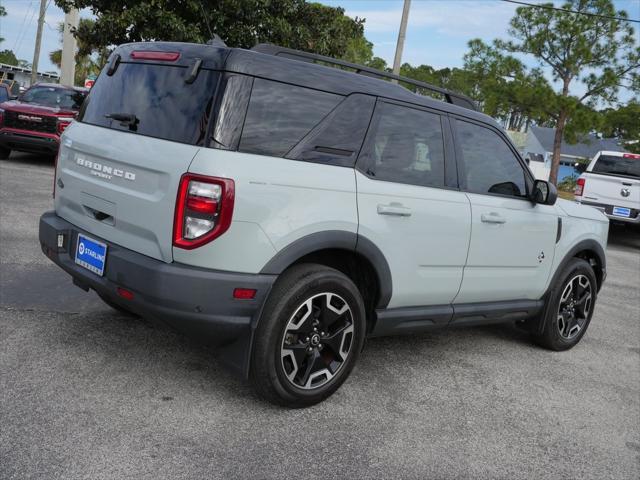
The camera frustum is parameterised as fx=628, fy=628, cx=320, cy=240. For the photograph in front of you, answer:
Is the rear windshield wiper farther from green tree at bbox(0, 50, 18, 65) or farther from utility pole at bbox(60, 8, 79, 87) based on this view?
green tree at bbox(0, 50, 18, 65)

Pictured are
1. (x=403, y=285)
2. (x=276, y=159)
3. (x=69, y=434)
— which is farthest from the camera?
(x=403, y=285)

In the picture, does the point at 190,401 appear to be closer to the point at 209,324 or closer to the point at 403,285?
the point at 209,324

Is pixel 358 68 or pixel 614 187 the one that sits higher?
pixel 358 68

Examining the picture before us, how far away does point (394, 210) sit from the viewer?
3689 mm

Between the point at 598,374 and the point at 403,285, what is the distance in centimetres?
209

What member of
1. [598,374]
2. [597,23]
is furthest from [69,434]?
[597,23]

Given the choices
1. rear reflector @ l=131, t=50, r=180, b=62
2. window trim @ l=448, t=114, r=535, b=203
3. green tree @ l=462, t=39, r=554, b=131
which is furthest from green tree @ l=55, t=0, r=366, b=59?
green tree @ l=462, t=39, r=554, b=131

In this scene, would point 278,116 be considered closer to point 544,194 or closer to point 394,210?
point 394,210

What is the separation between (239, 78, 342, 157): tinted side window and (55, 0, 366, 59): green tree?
11.0 m

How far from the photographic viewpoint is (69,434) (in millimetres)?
2963

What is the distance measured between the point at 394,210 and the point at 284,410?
4.30ft

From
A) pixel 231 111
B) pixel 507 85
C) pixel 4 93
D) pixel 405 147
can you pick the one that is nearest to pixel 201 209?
pixel 231 111

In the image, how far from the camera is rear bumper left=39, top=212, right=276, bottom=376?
3047mm

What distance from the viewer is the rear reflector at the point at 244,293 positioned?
3.11m
